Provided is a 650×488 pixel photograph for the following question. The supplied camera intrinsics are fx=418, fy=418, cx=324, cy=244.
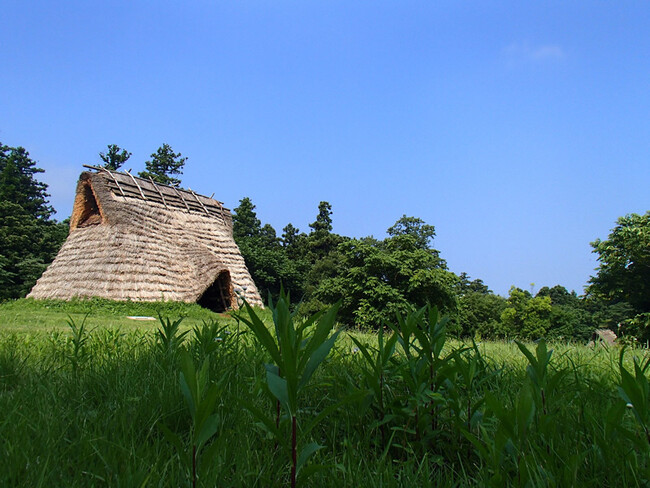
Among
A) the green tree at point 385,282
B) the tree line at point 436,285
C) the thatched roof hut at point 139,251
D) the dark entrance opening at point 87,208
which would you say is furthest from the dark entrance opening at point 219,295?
the dark entrance opening at point 87,208

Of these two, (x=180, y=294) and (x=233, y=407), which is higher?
(x=180, y=294)

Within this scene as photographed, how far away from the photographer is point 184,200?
23312 millimetres

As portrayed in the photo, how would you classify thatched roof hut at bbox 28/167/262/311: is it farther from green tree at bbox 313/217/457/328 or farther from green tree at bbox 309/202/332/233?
green tree at bbox 309/202/332/233

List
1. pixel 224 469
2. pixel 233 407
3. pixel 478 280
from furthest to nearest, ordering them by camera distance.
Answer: pixel 478 280, pixel 233 407, pixel 224 469

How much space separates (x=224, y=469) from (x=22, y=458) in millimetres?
627

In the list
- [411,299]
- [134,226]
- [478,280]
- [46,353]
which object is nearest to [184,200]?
[134,226]

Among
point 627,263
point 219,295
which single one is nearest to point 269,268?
point 219,295

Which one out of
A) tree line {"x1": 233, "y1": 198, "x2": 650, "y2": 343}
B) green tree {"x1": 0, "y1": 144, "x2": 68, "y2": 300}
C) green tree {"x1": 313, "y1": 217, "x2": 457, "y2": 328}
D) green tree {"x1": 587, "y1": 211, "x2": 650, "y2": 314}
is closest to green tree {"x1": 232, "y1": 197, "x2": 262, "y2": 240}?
tree line {"x1": 233, "y1": 198, "x2": 650, "y2": 343}

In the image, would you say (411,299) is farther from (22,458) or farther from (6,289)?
(6,289)

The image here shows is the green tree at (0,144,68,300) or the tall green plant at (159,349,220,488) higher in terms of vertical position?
the green tree at (0,144,68,300)

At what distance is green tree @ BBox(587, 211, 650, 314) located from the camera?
20.7m

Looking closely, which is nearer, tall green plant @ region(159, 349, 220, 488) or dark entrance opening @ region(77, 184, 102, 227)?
tall green plant @ region(159, 349, 220, 488)

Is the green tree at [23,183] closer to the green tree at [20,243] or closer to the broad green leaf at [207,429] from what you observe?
the green tree at [20,243]

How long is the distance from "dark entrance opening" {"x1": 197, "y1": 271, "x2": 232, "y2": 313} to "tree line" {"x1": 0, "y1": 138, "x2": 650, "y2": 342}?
440cm
